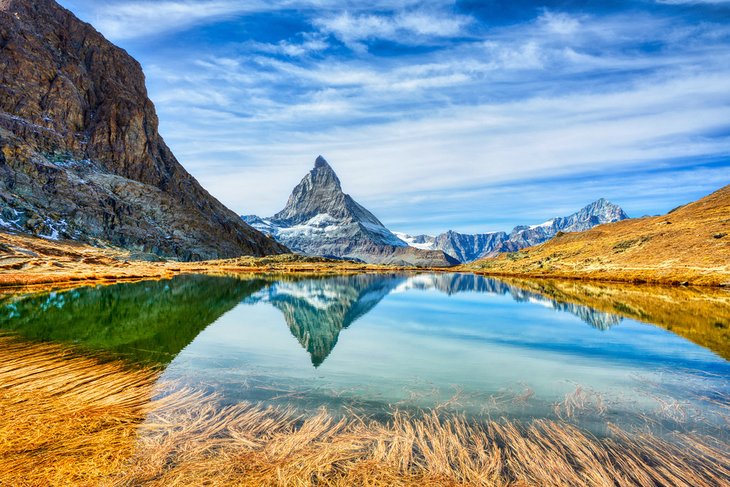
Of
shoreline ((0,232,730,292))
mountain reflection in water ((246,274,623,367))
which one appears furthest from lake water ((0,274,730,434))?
shoreline ((0,232,730,292))

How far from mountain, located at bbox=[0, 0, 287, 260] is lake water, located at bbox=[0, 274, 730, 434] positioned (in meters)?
115

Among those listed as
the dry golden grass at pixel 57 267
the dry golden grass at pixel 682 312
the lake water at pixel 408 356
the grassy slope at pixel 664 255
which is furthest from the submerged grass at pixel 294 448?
the grassy slope at pixel 664 255

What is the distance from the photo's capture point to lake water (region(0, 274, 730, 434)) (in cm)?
1523

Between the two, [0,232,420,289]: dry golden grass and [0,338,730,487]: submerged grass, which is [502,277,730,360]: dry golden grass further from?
[0,232,420,289]: dry golden grass

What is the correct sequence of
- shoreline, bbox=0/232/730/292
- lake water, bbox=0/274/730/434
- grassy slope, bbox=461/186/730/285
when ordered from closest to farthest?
lake water, bbox=0/274/730/434 → shoreline, bbox=0/232/730/292 → grassy slope, bbox=461/186/730/285

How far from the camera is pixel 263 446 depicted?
35.1ft

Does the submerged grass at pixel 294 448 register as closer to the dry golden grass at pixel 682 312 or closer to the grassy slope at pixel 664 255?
the dry golden grass at pixel 682 312

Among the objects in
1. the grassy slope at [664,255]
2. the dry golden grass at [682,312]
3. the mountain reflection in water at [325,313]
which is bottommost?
the mountain reflection in water at [325,313]

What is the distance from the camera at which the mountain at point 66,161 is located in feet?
447

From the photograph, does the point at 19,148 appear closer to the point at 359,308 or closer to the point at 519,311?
the point at 359,308

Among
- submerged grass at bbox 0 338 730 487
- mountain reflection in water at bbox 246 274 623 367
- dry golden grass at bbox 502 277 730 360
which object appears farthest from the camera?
dry golden grass at bbox 502 277 730 360

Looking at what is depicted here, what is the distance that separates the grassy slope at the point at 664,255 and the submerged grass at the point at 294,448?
272ft

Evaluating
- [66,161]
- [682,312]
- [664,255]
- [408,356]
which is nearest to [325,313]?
[408,356]

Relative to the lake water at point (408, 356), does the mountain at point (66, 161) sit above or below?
above
